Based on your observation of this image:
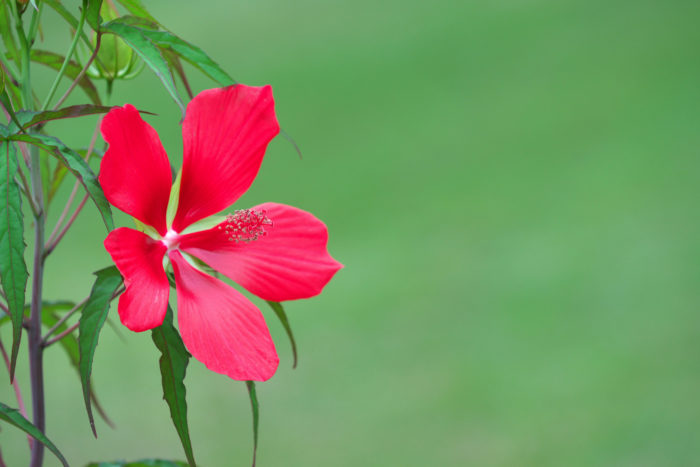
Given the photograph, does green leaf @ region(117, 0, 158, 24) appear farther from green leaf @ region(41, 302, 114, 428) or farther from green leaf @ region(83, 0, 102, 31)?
green leaf @ region(41, 302, 114, 428)

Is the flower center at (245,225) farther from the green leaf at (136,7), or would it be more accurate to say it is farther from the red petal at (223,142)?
the green leaf at (136,7)

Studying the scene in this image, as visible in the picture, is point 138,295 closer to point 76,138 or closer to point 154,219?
point 154,219

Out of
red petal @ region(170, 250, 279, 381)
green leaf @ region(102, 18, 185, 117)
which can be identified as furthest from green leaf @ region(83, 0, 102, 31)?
red petal @ region(170, 250, 279, 381)

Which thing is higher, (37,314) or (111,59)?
(111,59)

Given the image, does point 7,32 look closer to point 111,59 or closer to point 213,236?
point 111,59

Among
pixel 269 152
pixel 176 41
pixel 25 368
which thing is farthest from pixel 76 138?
pixel 176 41

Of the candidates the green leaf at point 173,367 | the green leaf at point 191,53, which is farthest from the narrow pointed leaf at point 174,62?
the green leaf at point 173,367

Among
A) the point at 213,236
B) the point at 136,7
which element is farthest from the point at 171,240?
the point at 136,7
